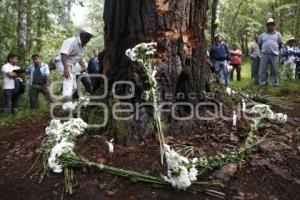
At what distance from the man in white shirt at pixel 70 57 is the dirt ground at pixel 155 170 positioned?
227cm

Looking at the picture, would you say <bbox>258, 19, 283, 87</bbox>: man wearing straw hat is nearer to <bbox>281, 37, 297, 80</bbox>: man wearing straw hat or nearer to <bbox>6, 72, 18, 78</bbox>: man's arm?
<bbox>281, 37, 297, 80</bbox>: man wearing straw hat

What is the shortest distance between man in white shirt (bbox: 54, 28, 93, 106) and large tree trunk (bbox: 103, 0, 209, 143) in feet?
6.32

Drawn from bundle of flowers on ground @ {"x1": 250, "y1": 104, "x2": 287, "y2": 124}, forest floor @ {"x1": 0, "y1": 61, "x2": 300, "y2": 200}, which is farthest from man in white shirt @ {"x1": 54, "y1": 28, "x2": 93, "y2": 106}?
bundle of flowers on ground @ {"x1": 250, "y1": 104, "x2": 287, "y2": 124}

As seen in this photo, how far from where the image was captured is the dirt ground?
3.76 meters

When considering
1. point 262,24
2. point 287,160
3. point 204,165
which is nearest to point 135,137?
point 204,165

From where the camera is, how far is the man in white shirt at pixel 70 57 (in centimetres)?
704

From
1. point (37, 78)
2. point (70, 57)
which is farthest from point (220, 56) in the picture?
point (70, 57)

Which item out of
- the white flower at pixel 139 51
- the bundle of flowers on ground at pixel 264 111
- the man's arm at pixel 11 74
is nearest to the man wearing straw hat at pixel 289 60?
the bundle of flowers on ground at pixel 264 111

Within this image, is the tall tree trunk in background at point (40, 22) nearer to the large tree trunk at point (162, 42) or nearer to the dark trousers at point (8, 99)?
the dark trousers at point (8, 99)

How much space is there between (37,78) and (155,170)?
7076 mm

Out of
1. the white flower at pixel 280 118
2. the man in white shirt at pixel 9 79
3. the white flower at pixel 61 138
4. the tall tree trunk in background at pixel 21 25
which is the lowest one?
the white flower at pixel 61 138

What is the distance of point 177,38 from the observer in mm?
4883

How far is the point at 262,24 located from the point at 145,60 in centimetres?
3287

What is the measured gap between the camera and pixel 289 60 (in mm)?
12023
